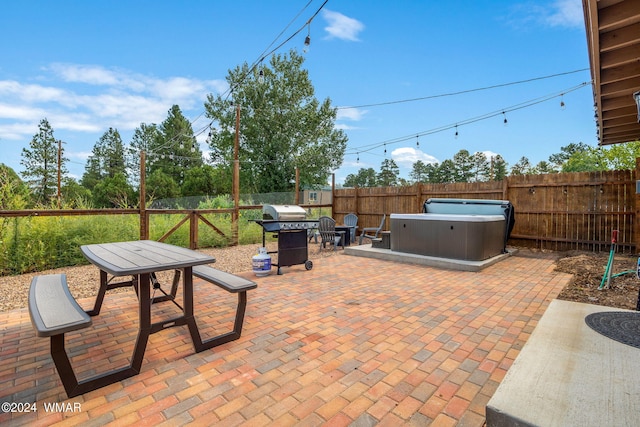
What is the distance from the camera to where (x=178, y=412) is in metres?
1.54

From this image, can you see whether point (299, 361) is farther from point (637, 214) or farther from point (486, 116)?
point (486, 116)

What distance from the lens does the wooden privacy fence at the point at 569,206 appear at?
594 centimetres

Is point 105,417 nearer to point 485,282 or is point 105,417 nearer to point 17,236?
point 485,282

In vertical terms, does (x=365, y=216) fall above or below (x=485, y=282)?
above

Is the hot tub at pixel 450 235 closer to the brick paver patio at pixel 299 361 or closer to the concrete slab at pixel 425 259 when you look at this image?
the concrete slab at pixel 425 259

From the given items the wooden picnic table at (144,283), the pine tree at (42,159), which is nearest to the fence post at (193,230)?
the wooden picnic table at (144,283)

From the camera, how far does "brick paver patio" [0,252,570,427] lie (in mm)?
1549

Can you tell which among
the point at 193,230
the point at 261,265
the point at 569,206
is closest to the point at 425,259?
the point at 261,265

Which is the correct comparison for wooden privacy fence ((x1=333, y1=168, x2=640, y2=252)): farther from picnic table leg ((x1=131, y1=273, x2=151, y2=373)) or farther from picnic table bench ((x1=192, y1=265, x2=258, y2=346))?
picnic table leg ((x1=131, y1=273, x2=151, y2=373))

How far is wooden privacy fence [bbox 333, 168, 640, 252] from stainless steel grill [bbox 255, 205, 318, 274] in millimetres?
4855

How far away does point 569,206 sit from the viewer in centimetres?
649

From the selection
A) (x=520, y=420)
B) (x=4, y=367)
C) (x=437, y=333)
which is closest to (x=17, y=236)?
(x=4, y=367)

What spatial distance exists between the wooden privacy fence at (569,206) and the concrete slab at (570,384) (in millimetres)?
5627

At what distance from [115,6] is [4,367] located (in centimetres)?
779
